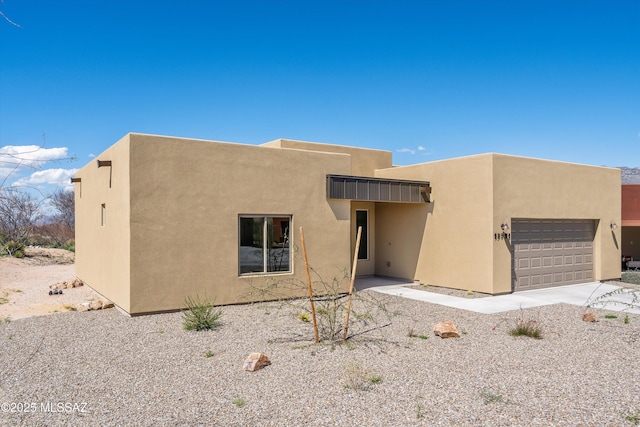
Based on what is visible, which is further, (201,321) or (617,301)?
(617,301)

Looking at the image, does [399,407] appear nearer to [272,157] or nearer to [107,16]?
[272,157]

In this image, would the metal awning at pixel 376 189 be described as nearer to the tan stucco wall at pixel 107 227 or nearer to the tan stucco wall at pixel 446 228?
the tan stucco wall at pixel 446 228

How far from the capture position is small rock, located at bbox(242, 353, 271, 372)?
622 centimetres

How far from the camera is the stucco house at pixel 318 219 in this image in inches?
393

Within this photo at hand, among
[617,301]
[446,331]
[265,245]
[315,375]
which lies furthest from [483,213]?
[315,375]

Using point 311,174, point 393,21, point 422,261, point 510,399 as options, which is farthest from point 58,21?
point 393,21

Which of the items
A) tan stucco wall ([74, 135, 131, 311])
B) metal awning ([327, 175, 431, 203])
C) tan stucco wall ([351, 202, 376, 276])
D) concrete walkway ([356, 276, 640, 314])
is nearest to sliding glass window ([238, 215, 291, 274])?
metal awning ([327, 175, 431, 203])

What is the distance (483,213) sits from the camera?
12.5 meters

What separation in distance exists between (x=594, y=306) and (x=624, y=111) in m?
17.3

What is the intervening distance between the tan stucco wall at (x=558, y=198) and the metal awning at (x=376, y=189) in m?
2.30

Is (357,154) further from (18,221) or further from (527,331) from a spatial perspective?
(18,221)

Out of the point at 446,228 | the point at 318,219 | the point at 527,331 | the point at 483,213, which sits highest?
the point at 483,213

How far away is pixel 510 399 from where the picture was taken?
5207 millimetres

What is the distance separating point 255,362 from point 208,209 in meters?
5.03
